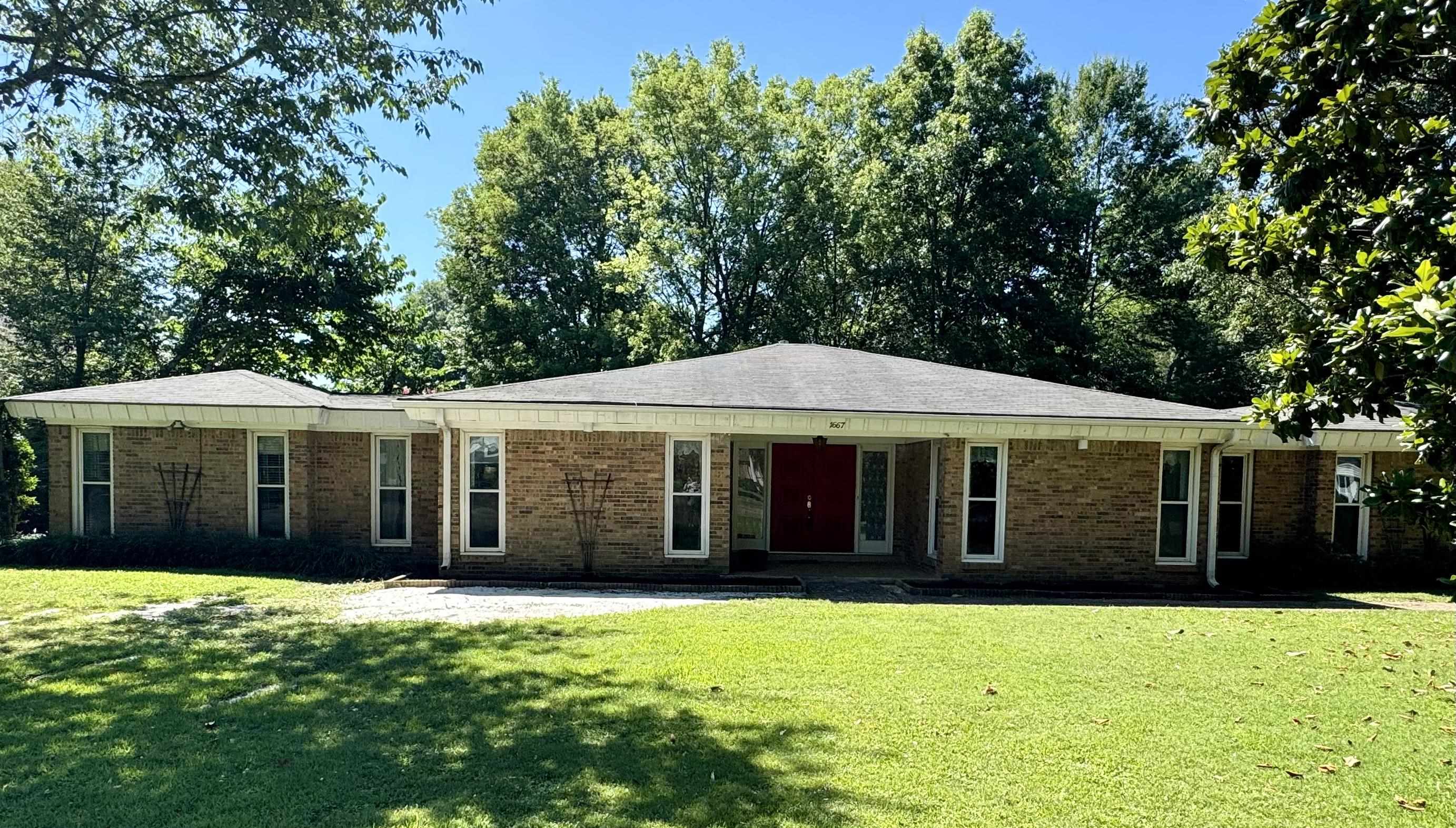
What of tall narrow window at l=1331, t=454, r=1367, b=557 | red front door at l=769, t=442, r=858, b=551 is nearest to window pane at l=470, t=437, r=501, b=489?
red front door at l=769, t=442, r=858, b=551

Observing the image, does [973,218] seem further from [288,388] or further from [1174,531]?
[288,388]

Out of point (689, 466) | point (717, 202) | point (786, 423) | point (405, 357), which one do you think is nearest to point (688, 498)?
point (689, 466)

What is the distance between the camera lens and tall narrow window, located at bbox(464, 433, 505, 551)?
1162 cm

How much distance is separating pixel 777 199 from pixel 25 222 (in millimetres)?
20839

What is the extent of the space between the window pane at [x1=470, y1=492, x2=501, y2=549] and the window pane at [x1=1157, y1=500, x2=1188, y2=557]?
10.1 meters

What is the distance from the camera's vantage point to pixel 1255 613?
370 inches

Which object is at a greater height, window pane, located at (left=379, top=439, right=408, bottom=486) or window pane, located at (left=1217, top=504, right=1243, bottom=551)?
window pane, located at (left=379, top=439, right=408, bottom=486)

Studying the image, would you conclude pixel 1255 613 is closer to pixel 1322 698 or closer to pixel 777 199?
pixel 1322 698

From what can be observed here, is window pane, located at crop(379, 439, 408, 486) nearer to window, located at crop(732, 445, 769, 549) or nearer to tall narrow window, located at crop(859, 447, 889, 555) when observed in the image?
window, located at crop(732, 445, 769, 549)

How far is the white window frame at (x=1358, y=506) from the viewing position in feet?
42.9

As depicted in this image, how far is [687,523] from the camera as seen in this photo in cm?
1173

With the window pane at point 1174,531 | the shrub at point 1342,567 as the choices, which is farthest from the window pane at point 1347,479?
the window pane at point 1174,531

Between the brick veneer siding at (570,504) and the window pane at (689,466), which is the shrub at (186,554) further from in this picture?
the window pane at (689,466)

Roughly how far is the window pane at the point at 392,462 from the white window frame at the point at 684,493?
4.69 meters
